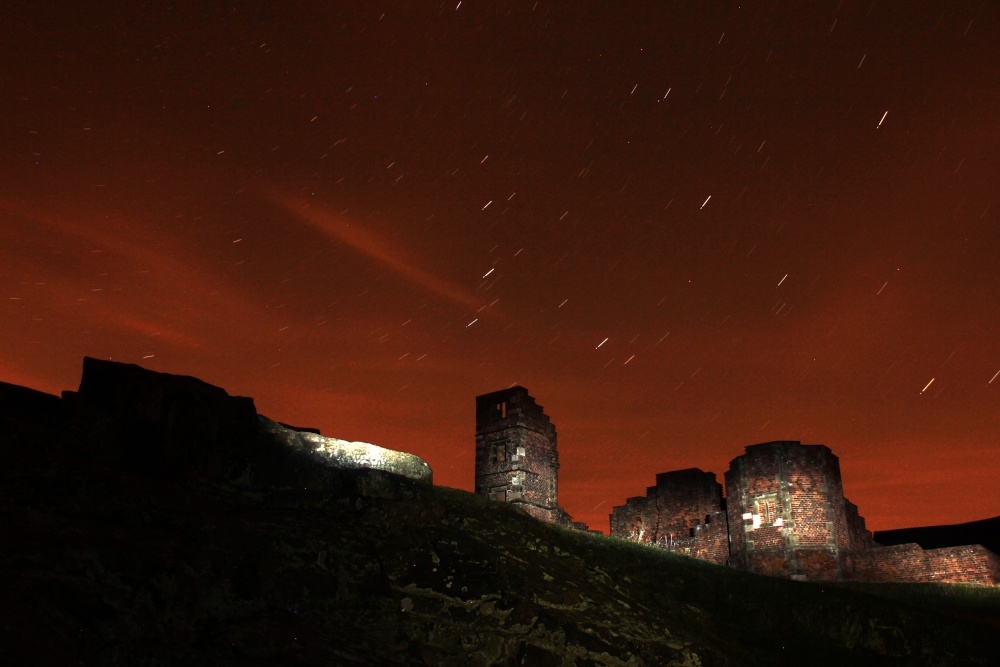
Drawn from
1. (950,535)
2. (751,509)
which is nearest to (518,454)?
(751,509)

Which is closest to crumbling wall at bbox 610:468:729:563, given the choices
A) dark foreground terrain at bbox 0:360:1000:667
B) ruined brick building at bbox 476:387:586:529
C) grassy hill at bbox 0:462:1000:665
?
ruined brick building at bbox 476:387:586:529

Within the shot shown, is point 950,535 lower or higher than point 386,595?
higher

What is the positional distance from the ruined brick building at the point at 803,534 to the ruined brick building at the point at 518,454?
8.41 m

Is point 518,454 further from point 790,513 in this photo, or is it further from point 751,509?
point 790,513

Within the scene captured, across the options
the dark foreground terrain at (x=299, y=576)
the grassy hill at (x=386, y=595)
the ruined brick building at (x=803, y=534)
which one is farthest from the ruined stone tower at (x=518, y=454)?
the dark foreground terrain at (x=299, y=576)

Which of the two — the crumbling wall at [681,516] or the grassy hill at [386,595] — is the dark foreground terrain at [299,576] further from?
the crumbling wall at [681,516]

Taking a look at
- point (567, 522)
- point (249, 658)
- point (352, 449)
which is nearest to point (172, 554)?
point (249, 658)

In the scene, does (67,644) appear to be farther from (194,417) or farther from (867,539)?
(867,539)

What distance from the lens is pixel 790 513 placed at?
1350 inches

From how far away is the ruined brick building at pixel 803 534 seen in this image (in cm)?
3161

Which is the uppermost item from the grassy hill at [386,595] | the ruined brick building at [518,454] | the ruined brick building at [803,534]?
the ruined brick building at [518,454]

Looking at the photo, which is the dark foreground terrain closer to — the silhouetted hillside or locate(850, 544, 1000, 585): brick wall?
locate(850, 544, 1000, 585): brick wall

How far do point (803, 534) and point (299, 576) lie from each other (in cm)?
2703

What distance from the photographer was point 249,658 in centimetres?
1086
